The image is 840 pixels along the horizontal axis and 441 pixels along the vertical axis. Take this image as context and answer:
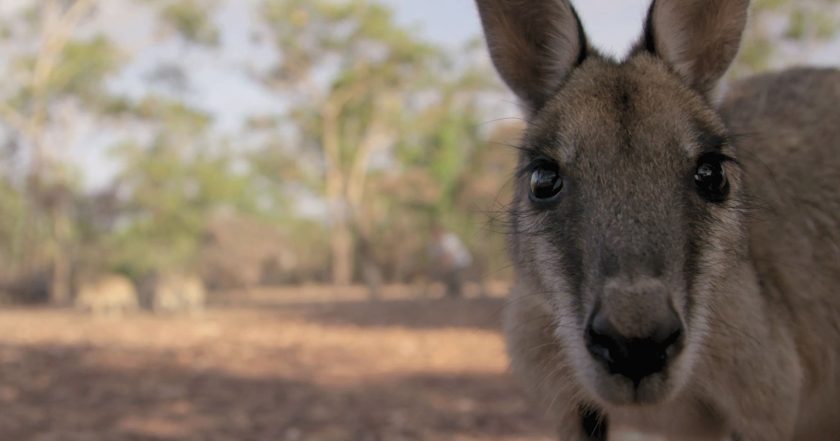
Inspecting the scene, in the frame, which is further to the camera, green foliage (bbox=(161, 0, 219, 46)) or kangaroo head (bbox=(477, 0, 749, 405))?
green foliage (bbox=(161, 0, 219, 46))

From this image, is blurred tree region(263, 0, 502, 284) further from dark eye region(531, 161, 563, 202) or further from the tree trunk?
dark eye region(531, 161, 563, 202)

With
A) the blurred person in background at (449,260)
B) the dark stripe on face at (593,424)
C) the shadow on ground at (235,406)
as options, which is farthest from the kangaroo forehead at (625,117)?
the blurred person in background at (449,260)

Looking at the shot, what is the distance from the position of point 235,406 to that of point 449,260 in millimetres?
12432

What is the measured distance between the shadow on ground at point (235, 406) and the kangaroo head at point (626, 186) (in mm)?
3172

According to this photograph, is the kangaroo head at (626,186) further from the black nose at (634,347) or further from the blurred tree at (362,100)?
the blurred tree at (362,100)

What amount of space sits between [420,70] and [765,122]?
2621 centimetres

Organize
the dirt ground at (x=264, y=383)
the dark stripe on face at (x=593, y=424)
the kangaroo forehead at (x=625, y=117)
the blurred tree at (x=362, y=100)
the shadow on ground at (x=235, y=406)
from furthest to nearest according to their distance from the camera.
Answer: the blurred tree at (x=362, y=100), the dirt ground at (x=264, y=383), the shadow on ground at (x=235, y=406), the dark stripe on face at (x=593, y=424), the kangaroo forehead at (x=625, y=117)

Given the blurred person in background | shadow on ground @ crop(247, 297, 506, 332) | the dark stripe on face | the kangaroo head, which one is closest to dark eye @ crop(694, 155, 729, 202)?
the kangaroo head

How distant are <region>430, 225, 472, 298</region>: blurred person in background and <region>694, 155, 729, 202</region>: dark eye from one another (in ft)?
52.3

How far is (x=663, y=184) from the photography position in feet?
7.04

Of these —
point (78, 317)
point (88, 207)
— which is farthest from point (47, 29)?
point (78, 317)

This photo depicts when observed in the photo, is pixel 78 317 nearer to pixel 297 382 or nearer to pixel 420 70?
pixel 297 382

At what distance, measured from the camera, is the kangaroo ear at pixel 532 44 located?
8.86 feet

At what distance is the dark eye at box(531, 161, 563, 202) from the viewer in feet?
7.80
